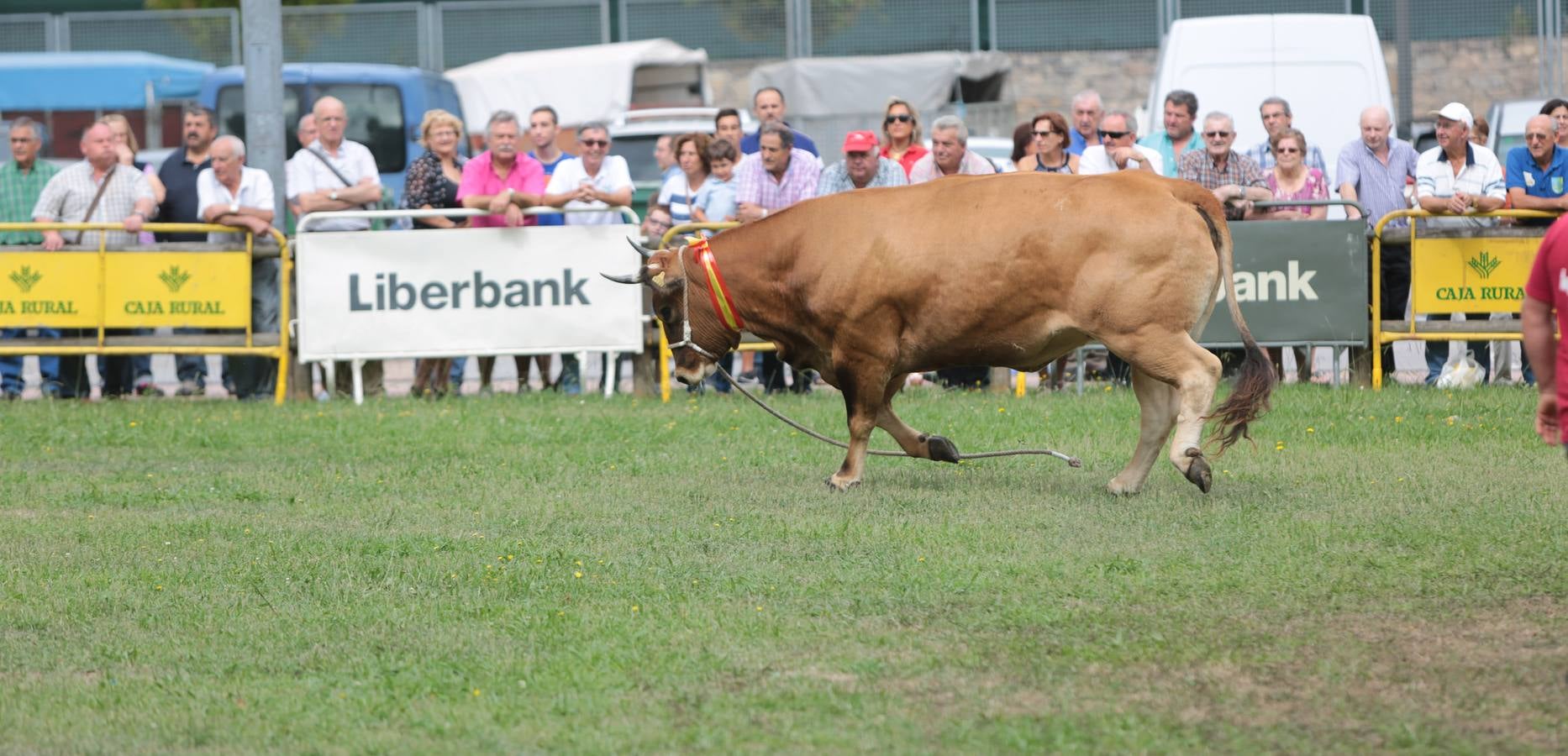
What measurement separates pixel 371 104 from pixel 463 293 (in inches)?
429

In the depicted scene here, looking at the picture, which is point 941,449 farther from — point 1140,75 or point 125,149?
point 1140,75

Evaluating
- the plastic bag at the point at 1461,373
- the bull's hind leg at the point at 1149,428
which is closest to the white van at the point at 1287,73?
the plastic bag at the point at 1461,373

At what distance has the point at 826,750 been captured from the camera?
5188 millimetres

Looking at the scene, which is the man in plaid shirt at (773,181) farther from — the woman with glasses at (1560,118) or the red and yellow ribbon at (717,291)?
the woman with glasses at (1560,118)

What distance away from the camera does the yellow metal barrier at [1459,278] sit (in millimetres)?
13477

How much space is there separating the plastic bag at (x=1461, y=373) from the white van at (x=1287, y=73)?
495 centimetres

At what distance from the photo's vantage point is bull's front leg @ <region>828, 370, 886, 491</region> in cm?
970

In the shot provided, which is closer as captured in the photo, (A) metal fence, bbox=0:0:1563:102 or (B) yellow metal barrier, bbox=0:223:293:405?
(B) yellow metal barrier, bbox=0:223:293:405

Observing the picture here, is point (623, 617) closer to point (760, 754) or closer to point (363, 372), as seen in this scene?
point (760, 754)

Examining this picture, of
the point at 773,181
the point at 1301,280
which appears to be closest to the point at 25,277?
the point at 773,181

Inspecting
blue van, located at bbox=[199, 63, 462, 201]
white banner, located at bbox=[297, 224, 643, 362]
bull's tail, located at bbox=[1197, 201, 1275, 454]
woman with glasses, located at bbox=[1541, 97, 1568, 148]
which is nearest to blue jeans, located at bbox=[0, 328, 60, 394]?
white banner, located at bbox=[297, 224, 643, 362]

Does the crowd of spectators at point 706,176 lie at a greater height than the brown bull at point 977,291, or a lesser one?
greater

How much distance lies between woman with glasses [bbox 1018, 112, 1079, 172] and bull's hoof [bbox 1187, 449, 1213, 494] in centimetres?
492

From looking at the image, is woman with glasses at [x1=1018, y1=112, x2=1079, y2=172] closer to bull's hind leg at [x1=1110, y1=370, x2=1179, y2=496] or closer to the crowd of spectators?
the crowd of spectators
